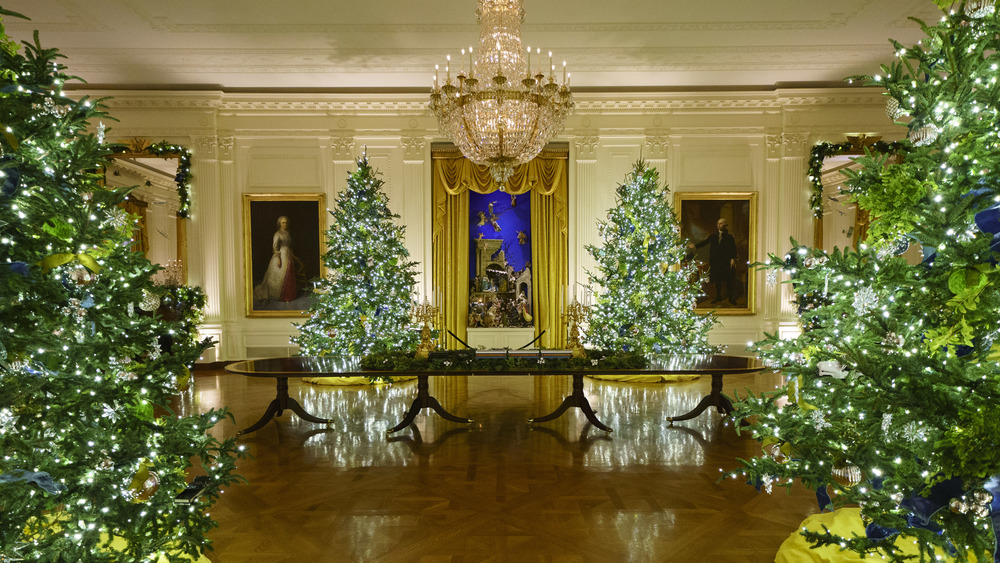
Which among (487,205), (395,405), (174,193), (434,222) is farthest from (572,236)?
(174,193)

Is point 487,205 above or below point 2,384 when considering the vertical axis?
above

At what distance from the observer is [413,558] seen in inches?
113

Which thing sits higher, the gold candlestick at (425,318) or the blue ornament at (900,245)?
the blue ornament at (900,245)

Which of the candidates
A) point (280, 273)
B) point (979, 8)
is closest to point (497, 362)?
point (979, 8)

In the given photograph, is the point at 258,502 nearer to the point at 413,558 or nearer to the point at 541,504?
the point at 413,558

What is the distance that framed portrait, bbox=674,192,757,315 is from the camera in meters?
9.78

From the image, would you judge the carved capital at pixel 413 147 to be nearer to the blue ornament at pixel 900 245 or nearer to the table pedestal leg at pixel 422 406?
the table pedestal leg at pixel 422 406

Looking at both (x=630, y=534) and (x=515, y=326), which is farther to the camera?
(x=515, y=326)

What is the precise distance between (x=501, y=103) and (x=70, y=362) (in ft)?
12.6

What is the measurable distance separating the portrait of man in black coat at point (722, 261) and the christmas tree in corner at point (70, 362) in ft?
29.7

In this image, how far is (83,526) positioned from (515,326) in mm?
8264

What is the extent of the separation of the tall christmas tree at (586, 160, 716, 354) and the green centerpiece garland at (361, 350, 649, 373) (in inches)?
101

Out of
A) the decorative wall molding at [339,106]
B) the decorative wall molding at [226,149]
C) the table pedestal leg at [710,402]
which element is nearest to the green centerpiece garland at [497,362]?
the table pedestal leg at [710,402]

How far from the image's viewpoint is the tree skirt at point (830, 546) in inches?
103
